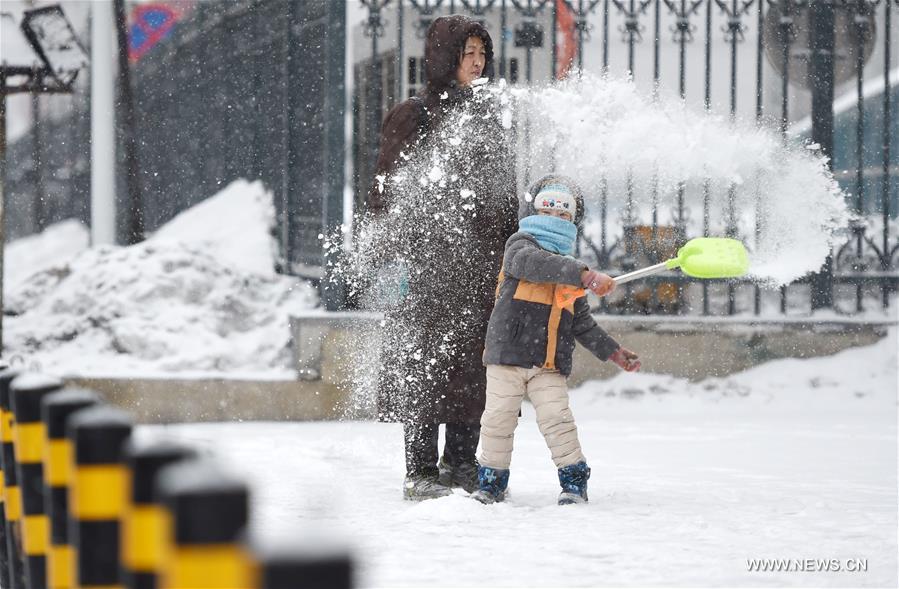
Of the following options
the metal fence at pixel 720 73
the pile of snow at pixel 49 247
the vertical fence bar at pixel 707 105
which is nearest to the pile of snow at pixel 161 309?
the metal fence at pixel 720 73

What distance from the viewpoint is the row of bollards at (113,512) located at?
169cm

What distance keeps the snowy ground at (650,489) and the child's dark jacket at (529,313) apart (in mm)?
627

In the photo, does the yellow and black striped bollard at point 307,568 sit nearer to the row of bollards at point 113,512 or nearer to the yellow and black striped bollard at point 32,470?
the row of bollards at point 113,512

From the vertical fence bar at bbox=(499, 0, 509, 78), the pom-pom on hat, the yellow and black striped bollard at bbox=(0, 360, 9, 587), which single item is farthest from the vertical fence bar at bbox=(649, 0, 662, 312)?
the yellow and black striped bollard at bbox=(0, 360, 9, 587)

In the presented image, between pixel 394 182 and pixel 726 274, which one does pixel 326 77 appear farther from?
pixel 726 274

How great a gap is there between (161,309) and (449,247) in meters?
4.07

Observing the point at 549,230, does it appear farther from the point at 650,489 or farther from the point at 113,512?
the point at 113,512

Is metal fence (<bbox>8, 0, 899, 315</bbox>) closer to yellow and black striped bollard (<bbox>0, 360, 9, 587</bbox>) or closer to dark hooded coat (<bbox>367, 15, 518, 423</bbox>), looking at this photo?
dark hooded coat (<bbox>367, 15, 518, 423</bbox>)

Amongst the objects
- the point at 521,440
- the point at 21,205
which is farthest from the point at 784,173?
the point at 21,205

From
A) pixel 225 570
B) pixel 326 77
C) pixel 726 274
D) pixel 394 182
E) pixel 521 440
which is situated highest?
pixel 326 77

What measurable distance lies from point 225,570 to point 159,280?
797 cm

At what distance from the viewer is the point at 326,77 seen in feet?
29.3

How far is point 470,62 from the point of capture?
5824mm

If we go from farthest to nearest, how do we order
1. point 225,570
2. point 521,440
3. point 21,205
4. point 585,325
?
point 21,205
point 521,440
point 585,325
point 225,570
